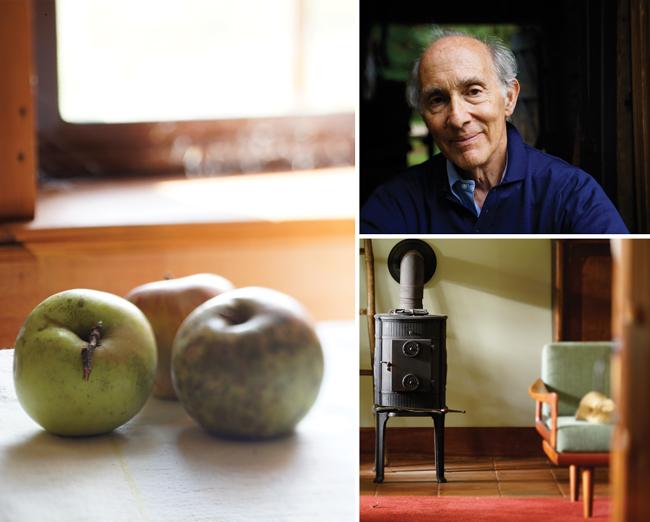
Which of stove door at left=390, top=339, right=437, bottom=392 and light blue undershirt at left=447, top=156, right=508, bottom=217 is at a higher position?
light blue undershirt at left=447, top=156, right=508, bottom=217

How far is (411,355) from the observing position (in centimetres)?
125

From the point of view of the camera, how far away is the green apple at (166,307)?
1.13m

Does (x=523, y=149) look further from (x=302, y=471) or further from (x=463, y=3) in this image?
(x=302, y=471)

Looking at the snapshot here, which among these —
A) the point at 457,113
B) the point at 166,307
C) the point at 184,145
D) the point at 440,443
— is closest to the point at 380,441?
the point at 440,443

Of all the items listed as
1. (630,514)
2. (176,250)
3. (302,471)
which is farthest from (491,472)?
(176,250)

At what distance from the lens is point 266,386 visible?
3.53 feet

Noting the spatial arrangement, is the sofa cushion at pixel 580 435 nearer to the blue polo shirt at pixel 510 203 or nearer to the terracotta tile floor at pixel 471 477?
the terracotta tile floor at pixel 471 477

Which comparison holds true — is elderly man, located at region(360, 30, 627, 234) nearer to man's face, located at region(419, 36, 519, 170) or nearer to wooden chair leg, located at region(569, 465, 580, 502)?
man's face, located at region(419, 36, 519, 170)

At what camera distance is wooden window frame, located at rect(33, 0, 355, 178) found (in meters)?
1.46

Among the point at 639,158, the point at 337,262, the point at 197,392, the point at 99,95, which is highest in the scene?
the point at 99,95

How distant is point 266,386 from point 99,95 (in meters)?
0.67

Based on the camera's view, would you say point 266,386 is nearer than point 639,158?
Yes

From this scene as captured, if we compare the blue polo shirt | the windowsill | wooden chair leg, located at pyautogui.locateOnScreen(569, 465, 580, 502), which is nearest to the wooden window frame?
the windowsill

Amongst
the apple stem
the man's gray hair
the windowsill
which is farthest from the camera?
the windowsill
